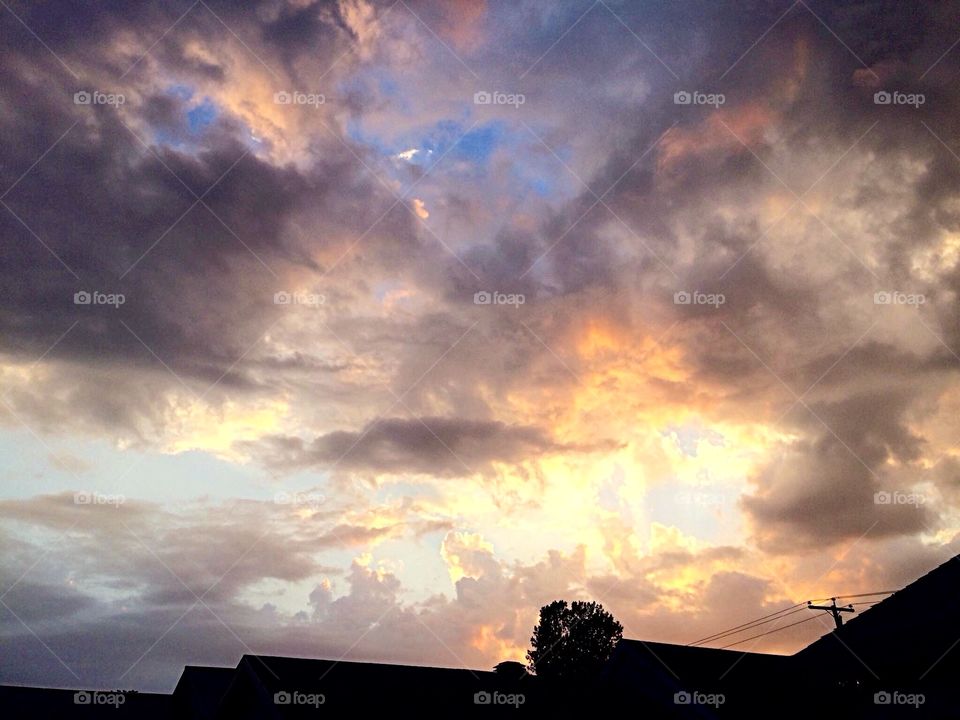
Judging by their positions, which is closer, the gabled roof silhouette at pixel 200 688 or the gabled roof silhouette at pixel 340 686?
the gabled roof silhouette at pixel 340 686

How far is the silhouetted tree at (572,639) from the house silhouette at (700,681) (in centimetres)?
4404

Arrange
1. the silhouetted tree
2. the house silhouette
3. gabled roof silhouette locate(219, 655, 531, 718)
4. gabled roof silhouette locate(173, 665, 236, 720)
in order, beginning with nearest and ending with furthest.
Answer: the house silhouette
gabled roof silhouette locate(219, 655, 531, 718)
gabled roof silhouette locate(173, 665, 236, 720)
the silhouetted tree

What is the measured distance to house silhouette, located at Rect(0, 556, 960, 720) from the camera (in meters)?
13.0

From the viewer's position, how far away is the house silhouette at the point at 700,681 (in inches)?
513

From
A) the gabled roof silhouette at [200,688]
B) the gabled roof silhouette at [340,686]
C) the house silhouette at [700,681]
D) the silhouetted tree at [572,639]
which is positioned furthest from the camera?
the silhouetted tree at [572,639]

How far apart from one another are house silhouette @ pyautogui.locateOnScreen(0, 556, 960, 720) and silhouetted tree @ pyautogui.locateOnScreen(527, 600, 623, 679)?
145 feet

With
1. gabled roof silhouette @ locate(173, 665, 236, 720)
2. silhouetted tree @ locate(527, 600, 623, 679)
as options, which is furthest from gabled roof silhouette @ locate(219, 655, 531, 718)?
silhouetted tree @ locate(527, 600, 623, 679)

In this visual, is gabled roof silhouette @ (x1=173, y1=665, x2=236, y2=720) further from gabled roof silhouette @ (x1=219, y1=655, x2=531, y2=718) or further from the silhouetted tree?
the silhouetted tree

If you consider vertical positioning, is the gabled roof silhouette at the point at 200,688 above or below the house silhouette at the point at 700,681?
above

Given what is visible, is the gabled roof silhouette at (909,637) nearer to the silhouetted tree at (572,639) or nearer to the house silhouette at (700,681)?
the house silhouette at (700,681)

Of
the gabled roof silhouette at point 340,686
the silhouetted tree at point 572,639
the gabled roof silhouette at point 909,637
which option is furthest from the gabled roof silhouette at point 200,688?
the silhouetted tree at point 572,639

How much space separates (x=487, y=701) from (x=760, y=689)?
27.2ft

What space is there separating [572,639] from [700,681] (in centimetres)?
5540

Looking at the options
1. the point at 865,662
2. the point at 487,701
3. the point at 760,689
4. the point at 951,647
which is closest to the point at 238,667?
the point at 487,701
